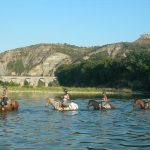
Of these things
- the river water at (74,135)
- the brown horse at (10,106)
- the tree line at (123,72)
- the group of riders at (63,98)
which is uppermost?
the tree line at (123,72)

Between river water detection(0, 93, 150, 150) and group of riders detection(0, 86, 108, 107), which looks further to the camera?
group of riders detection(0, 86, 108, 107)

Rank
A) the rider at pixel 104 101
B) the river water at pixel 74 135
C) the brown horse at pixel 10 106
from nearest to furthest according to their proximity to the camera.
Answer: the river water at pixel 74 135, the brown horse at pixel 10 106, the rider at pixel 104 101

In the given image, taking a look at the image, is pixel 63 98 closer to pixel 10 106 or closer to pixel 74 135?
pixel 10 106

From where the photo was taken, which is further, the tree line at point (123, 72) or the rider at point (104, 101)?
the tree line at point (123, 72)

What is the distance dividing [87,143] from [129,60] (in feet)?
482

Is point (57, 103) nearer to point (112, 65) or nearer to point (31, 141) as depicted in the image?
point (31, 141)

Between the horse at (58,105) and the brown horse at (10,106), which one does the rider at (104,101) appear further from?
the brown horse at (10,106)

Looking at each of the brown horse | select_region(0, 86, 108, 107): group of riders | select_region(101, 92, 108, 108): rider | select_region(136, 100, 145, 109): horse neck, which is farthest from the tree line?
the brown horse

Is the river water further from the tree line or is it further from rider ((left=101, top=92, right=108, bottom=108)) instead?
the tree line

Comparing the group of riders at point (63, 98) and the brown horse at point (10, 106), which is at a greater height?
the group of riders at point (63, 98)

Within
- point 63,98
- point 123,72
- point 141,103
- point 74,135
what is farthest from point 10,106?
point 123,72

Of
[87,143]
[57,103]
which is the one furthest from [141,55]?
[87,143]

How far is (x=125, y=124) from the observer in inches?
1353

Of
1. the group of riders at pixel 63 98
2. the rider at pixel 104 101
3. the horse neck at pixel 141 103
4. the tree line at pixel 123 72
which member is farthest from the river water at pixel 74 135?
the tree line at pixel 123 72
